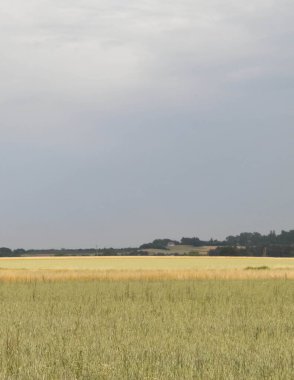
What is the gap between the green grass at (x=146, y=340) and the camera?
825 centimetres

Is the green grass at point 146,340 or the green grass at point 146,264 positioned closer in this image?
the green grass at point 146,340

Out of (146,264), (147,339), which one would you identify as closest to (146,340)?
(147,339)

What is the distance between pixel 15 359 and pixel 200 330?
4.77 m

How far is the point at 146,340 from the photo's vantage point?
36.1 feet

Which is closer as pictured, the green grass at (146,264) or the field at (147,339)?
the field at (147,339)

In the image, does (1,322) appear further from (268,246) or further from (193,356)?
(268,246)

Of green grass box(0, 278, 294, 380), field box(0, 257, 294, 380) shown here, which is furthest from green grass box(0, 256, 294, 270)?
green grass box(0, 278, 294, 380)

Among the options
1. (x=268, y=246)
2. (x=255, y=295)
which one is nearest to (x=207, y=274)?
(x=255, y=295)

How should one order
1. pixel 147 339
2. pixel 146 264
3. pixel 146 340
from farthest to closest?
pixel 146 264 < pixel 147 339 < pixel 146 340

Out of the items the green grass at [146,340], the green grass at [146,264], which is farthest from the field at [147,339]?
the green grass at [146,264]

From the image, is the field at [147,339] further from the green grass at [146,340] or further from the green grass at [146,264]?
the green grass at [146,264]

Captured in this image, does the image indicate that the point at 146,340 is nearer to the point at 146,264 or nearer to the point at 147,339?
the point at 147,339

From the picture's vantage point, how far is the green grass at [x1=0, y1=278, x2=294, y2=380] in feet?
27.1

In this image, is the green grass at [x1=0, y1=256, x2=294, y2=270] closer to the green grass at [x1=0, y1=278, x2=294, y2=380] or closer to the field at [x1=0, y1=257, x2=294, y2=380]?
the field at [x1=0, y1=257, x2=294, y2=380]
